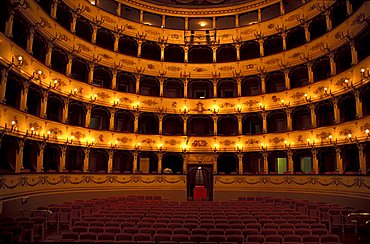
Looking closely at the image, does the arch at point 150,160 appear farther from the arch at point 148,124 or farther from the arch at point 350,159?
the arch at point 350,159

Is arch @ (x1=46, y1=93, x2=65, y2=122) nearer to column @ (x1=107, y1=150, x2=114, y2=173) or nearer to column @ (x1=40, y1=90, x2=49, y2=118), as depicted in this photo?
column @ (x1=40, y1=90, x2=49, y2=118)

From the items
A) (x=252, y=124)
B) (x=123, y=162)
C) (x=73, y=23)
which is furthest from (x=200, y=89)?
(x=73, y=23)

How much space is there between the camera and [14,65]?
778 inches

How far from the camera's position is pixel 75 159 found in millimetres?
31750

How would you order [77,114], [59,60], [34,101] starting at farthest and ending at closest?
[77,114], [59,60], [34,101]

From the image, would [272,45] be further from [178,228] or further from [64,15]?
[178,228]

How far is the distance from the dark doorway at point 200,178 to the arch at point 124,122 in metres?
8.48

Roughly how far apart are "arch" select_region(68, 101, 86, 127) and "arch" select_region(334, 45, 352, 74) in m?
25.2

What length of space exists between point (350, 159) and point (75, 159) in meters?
26.6

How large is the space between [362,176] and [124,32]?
93.4ft

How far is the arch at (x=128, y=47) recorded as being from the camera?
37844 millimetres

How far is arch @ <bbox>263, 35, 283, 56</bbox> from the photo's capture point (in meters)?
36.6

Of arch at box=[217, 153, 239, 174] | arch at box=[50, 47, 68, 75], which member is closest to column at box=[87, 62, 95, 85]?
arch at box=[50, 47, 68, 75]

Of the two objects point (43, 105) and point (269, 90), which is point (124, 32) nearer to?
point (43, 105)
